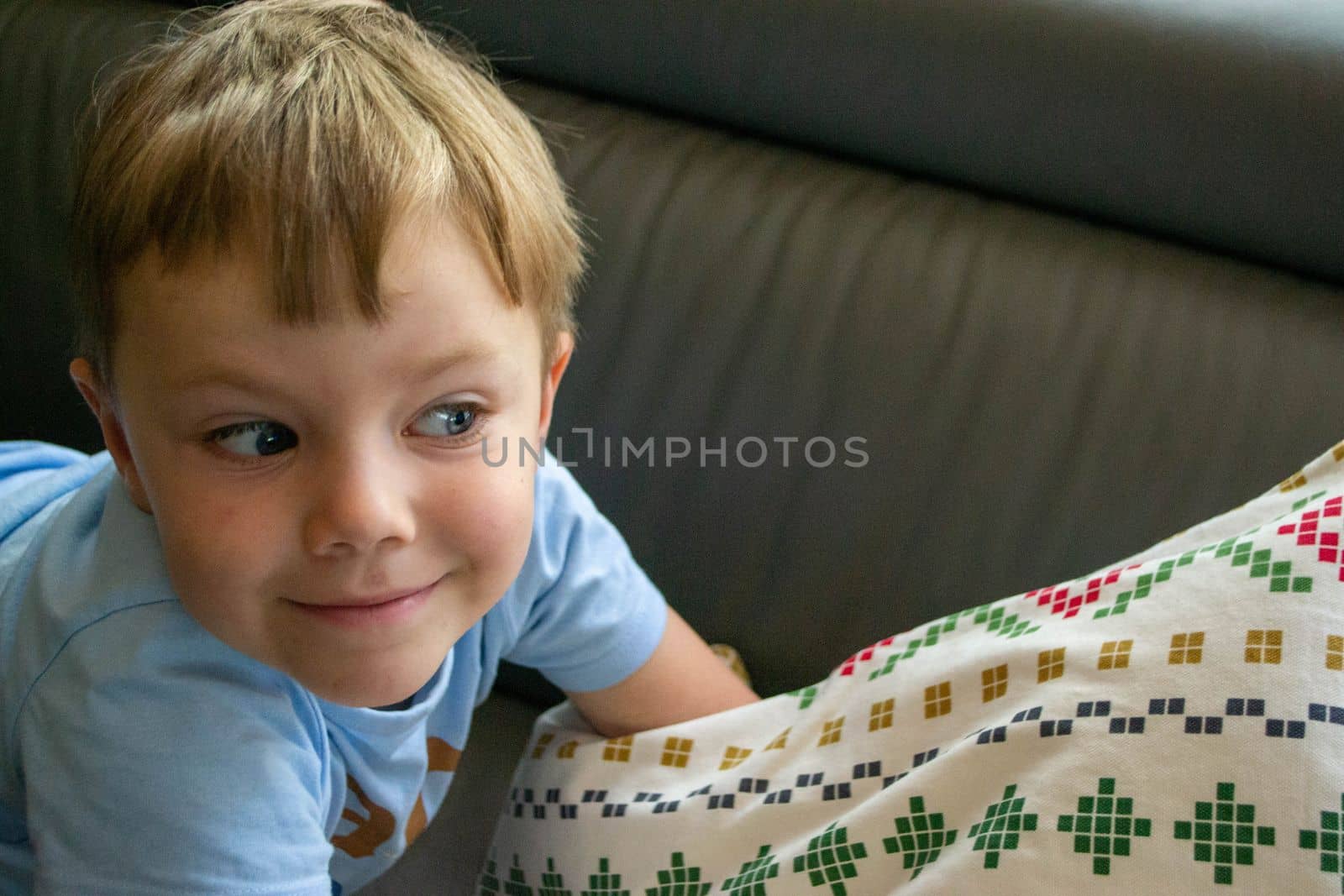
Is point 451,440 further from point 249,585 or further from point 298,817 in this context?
point 298,817

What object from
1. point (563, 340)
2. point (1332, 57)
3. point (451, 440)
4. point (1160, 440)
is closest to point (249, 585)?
point (451, 440)

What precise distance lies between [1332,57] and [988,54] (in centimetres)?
22

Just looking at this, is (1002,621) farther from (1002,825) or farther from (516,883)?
(516,883)

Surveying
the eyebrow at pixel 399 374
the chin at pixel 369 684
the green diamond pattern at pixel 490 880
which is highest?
the eyebrow at pixel 399 374

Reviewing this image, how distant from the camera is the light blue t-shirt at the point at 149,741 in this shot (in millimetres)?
632

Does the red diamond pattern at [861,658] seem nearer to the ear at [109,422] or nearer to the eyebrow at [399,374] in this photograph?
the eyebrow at [399,374]

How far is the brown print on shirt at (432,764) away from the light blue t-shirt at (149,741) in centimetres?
4

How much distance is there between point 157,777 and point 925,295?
1.95 feet

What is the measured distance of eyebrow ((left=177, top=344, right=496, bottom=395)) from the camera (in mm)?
566

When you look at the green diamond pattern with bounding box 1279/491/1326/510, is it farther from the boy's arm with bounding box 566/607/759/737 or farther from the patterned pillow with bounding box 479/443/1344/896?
the boy's arm with bounding box 566/607/759/737

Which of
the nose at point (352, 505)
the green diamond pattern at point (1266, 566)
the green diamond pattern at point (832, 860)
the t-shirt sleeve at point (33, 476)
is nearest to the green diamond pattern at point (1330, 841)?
the green diamond pattern at point (1266, 566)

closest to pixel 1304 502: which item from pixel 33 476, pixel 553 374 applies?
pixel 553 374

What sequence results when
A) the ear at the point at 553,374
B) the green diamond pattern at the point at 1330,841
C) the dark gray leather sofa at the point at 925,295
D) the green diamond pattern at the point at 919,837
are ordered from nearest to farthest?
the green diamond pattern at the point at 1330,841 → the green diamond pattern at the point at 919,837 → the ear at the point at 553,374 → the dark gray leather sofa at the point at 925,295

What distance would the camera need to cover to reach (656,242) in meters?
0.97
